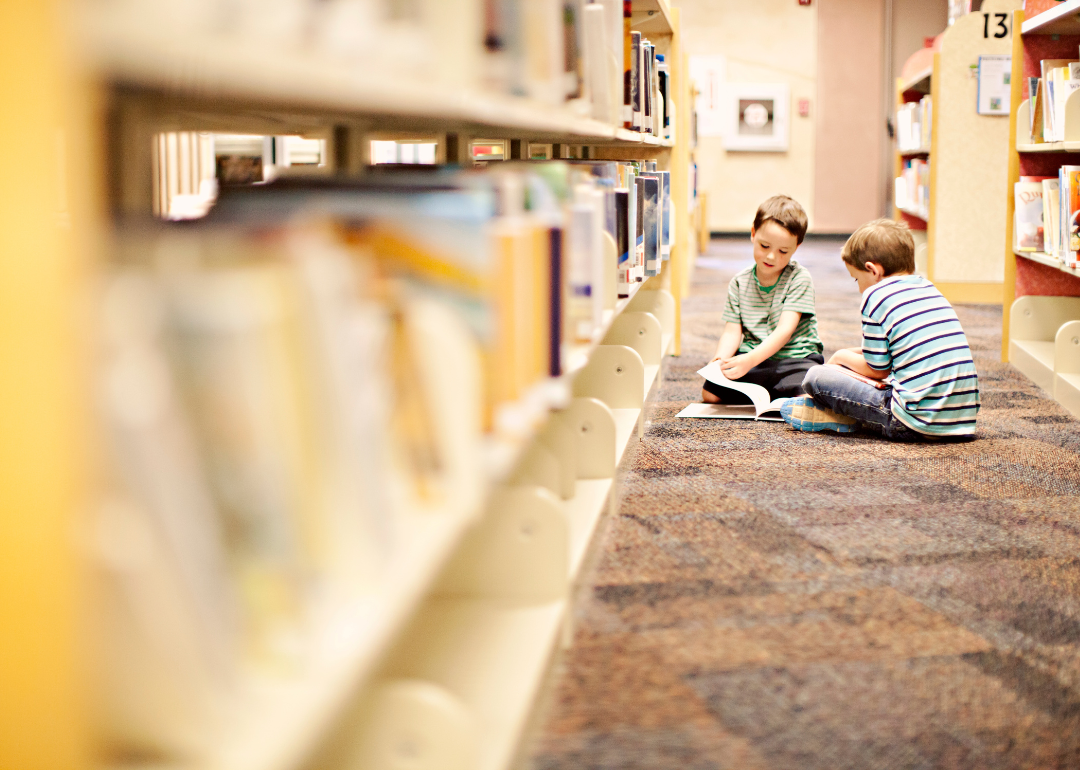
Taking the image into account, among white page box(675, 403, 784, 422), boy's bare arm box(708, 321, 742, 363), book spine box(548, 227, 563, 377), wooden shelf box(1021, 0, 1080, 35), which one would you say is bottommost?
white page box(675, 403, 784, 422)

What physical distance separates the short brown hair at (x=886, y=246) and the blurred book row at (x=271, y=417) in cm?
182

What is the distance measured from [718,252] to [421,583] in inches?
339

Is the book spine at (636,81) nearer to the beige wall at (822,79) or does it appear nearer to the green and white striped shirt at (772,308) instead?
the green and white striped shirt at (772,308)

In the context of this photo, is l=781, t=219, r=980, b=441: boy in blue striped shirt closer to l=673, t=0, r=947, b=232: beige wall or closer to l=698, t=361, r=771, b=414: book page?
l=698, t=361, r=771, b=414: book page

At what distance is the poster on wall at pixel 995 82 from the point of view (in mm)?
5234

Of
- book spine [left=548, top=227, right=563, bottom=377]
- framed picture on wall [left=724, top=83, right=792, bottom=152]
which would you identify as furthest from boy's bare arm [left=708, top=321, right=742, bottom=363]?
framed picture on wall [left=724, top=83, right=792, bottom=152]

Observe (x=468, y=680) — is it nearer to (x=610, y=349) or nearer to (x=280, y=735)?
(x=280, y=735)

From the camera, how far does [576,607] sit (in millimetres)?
1578

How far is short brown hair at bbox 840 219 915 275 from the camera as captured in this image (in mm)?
2590

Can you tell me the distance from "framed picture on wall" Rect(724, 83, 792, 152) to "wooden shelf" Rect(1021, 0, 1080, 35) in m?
6.89

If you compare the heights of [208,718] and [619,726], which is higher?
[208,718]

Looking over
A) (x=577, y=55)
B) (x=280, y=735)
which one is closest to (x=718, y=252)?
(x=577, y=55)

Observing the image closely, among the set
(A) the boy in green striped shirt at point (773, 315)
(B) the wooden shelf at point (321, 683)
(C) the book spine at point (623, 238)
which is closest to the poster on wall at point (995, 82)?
(A) the boy in green striped shirt at point (773, 315)

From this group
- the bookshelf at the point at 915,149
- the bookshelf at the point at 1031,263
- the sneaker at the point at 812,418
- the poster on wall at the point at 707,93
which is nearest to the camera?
the sneaker at the point at 812,418
